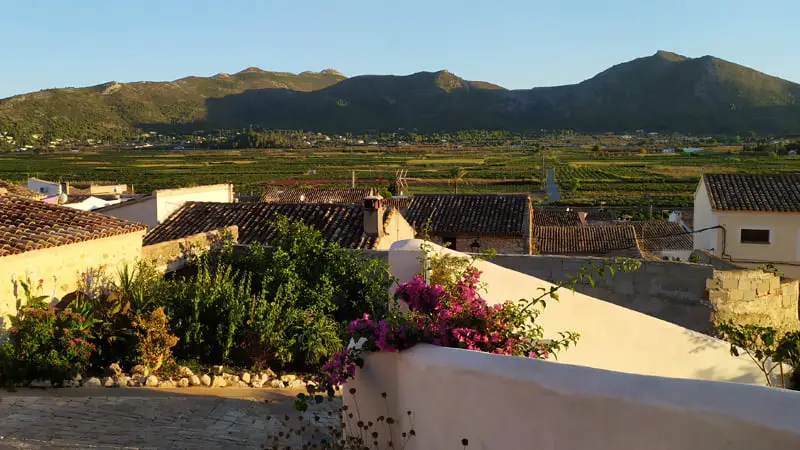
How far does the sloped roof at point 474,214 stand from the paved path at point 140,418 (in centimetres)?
1580

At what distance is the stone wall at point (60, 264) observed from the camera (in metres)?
9.26

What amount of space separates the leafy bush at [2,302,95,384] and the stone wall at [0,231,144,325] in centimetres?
50

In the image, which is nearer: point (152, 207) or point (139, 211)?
point (152, 207)

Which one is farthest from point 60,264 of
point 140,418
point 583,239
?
point 583,239

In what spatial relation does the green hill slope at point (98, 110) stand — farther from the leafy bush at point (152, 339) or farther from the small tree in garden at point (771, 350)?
the small tree in garden at point (771, 350)

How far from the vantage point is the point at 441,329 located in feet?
16.2

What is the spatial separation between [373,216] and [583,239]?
16.7 metres

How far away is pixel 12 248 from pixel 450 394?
7206 millimetres

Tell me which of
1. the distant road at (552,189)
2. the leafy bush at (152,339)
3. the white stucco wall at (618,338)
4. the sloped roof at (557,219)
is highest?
the white stucco wall at (618,338)

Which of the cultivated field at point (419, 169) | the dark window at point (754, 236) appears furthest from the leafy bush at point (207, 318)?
the cultivated field at point (419, 169)

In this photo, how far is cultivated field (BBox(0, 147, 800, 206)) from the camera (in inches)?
3305

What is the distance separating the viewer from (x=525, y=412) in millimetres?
4035

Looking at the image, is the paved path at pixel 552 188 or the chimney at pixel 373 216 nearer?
the chimney at pixel 373 216

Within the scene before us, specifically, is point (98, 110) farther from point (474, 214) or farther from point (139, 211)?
point (474, 214)
